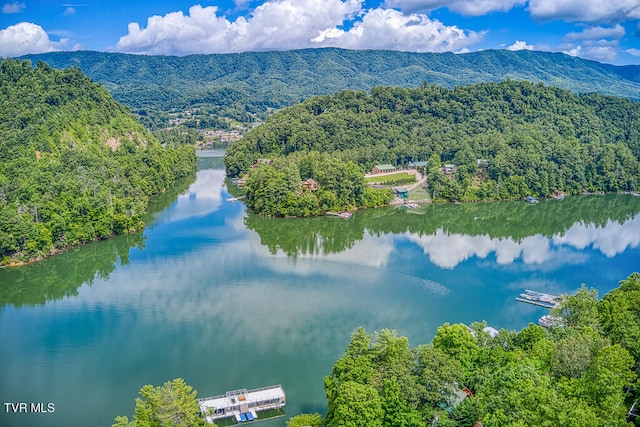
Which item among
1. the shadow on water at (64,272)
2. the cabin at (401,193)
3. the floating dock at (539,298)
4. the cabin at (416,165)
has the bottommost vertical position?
the floating dock at (539,298)

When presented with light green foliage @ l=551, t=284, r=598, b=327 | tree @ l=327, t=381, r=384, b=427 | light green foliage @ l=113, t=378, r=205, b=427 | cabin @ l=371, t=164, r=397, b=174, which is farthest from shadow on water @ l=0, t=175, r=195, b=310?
cabin @ l=371, t=164, r=397, b=174

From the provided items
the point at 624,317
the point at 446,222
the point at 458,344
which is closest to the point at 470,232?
the point at 446,222

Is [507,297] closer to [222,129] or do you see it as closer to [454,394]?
[454,394]

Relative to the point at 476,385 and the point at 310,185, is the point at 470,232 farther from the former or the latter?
the point at 476,385

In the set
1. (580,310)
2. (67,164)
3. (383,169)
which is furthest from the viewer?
(383,169)

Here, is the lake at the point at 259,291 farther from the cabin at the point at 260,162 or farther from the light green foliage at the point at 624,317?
the cabin at the point at 260,162

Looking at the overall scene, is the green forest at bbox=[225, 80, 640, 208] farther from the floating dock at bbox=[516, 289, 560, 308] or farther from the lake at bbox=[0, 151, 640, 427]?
the floating dock at bbox=[516, 289, 560, 308]

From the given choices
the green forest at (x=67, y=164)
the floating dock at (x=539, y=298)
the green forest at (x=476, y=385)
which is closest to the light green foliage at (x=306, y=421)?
the green forest at (x=476, y=385)
